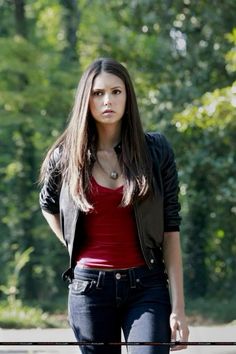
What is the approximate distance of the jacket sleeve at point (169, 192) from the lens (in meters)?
2.27

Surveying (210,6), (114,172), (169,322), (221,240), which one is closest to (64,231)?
(114,172)

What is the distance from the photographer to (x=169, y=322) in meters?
2.16

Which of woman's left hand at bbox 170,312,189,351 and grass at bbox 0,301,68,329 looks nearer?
woman's left hand at bbox 170,312,189,351

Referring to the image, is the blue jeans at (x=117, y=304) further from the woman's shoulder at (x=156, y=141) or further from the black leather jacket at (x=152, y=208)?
the woman's shoulder at (x=156, y=141)

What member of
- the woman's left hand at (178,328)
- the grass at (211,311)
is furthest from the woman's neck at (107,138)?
the grass at (211,311)

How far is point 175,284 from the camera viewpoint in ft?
7.35

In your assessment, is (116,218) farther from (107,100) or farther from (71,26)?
(71,26)

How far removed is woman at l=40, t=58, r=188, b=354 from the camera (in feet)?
7.14

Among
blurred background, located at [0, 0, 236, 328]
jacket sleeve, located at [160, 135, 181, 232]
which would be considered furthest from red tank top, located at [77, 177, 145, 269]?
blurred background, located at [0, 0, 236, 328]

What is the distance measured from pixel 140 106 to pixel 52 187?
1044 cm

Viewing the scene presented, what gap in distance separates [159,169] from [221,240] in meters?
11.6

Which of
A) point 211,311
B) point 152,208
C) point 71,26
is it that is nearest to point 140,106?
point 71,26

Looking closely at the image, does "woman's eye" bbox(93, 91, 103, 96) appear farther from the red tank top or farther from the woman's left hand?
the woman's left hand

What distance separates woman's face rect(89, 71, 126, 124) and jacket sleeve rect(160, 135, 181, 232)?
6.3 inches
